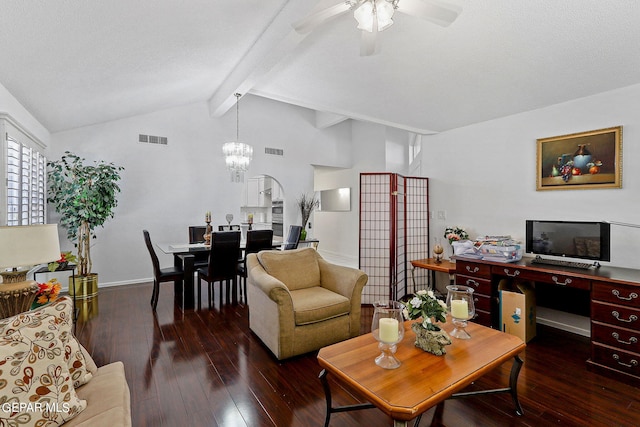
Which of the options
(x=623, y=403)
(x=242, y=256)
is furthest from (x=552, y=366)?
(x=242, y=256)

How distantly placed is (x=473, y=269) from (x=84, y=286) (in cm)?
532

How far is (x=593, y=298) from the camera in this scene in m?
2.59

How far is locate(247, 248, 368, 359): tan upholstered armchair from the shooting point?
2660 millimetres

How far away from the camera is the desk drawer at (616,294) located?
2379mm

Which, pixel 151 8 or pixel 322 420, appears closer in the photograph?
pixel 322 420

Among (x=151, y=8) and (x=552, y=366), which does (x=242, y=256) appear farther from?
(x=552, y=366)

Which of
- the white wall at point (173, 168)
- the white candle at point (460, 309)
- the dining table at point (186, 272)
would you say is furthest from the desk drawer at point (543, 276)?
the white wall at point (173, 168)

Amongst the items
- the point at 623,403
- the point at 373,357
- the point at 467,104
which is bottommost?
the point at 623,403

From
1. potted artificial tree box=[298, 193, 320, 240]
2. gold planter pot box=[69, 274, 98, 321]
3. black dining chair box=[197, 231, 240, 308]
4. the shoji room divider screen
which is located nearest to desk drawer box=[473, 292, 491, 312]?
the shoji room divider screen

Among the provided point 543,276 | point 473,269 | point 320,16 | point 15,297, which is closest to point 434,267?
point 473,269

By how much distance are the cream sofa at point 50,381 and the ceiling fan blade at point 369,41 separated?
2.36m

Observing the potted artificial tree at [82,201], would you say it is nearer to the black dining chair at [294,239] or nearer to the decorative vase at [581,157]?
the black dining chair at [294,239]

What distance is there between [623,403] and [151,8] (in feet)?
14.9

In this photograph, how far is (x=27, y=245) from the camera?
1.94 metres
